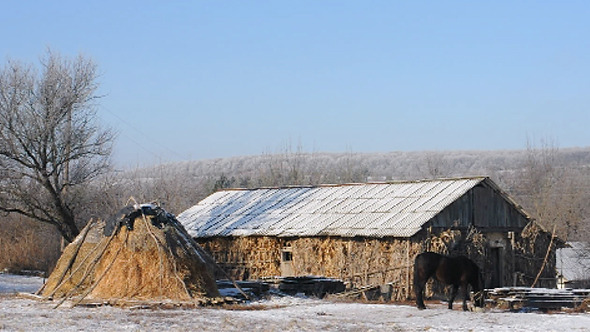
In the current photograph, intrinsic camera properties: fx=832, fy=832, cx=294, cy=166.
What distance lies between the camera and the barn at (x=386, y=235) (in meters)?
30.2

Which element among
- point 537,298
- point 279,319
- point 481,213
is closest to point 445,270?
point 537,298

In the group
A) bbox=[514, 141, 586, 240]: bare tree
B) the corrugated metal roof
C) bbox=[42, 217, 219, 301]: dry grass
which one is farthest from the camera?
bbox=[514, 141, 586, 240]: bare tree

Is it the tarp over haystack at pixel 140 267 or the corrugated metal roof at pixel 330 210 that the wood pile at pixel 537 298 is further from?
the tarp over haystack at pixel 140 267

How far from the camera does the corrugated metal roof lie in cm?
3114

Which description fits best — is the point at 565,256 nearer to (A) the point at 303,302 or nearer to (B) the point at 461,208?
(B) the point at 461,208

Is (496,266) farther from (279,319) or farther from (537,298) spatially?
(279,319)

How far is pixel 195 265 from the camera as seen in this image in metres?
23.9

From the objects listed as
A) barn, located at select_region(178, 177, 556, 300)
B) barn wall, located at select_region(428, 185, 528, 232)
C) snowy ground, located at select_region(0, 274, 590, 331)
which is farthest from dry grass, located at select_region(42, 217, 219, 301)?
barn wall, located at select_region(428, 185, 528, 232)

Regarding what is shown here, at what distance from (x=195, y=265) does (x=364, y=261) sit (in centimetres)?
881

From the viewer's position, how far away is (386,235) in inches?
1176

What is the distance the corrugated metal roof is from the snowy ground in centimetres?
796

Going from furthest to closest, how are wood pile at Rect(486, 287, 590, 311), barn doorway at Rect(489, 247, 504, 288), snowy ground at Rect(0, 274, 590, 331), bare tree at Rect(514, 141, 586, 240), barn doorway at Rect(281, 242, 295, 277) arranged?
1. bare tree at Rect(514, 141, 586, 240)
2. barn doorway at Rect(281, 242, 295, 277)
3. barn doorway at Rect(489, 247, 504, 288)
4. wood pile at Rect(486, 287, 590, 311)
5. snowy ground at Rect(0, 274, 590, 331)

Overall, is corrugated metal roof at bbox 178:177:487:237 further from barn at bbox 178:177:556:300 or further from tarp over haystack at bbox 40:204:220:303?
tarp over haystack at bbox 40:204:220:303

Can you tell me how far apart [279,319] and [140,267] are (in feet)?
18.5
